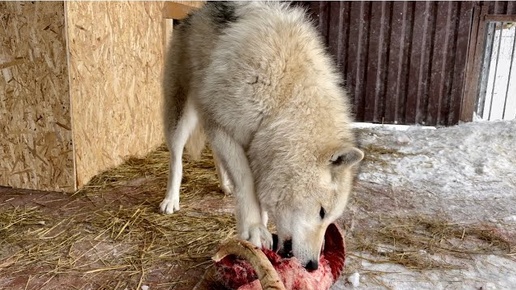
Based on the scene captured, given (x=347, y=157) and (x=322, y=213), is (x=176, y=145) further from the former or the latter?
(x=347, y=157)

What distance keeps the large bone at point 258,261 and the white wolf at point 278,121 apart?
24.9 inches

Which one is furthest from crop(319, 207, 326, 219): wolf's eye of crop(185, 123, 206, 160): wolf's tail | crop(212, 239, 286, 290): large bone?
crop(185, 123, 206, 160): wolf's tail

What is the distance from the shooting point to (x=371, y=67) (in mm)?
8477

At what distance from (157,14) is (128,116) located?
1.53 metres

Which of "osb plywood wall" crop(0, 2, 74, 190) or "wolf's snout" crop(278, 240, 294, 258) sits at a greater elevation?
"osb plywood wall" crop(0, 2, 74, 190)

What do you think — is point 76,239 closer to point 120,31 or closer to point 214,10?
point 214,10

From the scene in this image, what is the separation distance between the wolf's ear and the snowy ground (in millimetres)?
762

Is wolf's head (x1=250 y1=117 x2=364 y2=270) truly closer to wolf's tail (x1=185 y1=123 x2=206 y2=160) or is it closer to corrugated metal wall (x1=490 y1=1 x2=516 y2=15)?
wolf's tail (x1=185 y1=123 x2=206 y2=160)

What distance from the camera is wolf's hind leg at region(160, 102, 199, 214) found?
3943 mm

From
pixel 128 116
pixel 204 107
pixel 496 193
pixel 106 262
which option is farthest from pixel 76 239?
pixel 496 193

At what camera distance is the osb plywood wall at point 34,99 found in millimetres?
4164

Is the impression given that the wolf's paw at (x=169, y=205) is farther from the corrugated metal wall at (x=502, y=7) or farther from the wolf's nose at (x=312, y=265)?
the corrugated metal wall at (x=502, y=7)

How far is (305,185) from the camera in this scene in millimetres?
2611

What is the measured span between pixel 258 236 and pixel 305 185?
19.3 inches
